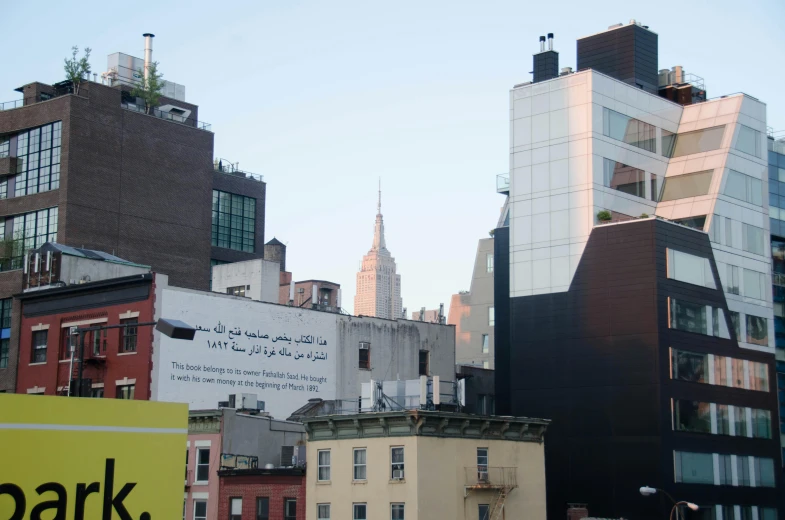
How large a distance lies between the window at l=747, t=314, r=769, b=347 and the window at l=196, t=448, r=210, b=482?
120 ft

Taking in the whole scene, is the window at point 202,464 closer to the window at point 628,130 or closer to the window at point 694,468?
the window at point 694,468

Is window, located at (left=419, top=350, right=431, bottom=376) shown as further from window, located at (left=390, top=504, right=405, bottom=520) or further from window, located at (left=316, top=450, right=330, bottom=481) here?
window, located at (left=390, top=504, right=405, bottom=520)

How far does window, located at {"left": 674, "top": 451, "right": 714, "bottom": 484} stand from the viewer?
214 ft

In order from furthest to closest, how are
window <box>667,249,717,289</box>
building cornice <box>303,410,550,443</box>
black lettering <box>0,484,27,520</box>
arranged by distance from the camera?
window <box>667,249,717,289</box> → building cornice <box>303,410,550,443</box> → black lettering <box>0,484,27,520</box>

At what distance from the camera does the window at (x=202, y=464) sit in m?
57.7

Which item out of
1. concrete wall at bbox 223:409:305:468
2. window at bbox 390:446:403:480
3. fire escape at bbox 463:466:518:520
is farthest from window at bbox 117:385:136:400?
fire escape at bbox 463:466:518:520

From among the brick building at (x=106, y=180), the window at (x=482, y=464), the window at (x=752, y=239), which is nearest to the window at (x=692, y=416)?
the window at (x=752, y=239)

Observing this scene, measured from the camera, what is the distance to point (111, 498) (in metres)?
20.3

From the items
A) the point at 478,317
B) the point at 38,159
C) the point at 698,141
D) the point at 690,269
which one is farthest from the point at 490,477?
the point at 478,317

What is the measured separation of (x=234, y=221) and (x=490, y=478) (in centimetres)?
5321

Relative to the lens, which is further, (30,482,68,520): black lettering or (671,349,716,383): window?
(671,349,716,383): window

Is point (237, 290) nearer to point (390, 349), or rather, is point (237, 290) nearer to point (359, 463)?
point (390, 349)

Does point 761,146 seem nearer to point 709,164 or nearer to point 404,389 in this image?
point 709,164

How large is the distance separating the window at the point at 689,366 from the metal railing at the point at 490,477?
15.5 meters
